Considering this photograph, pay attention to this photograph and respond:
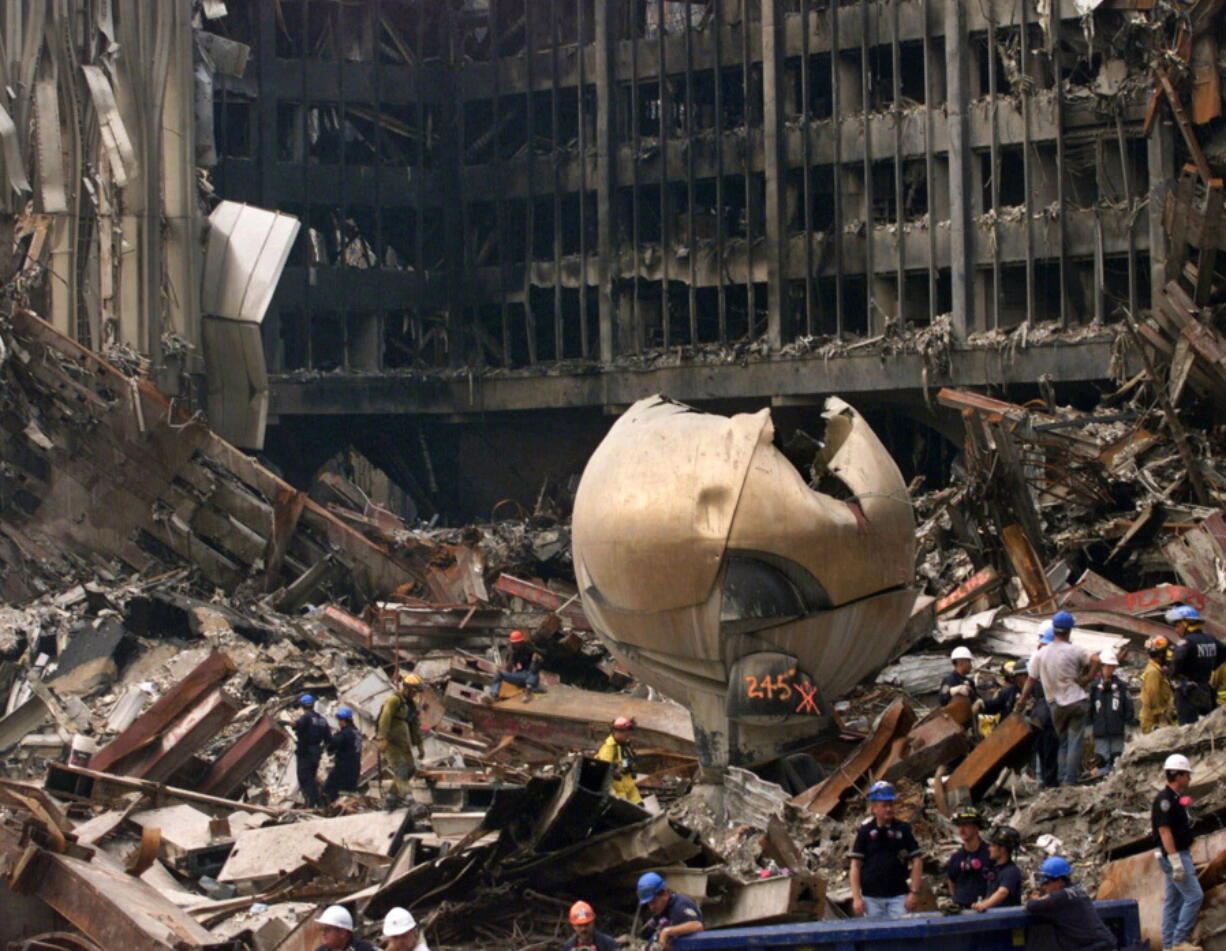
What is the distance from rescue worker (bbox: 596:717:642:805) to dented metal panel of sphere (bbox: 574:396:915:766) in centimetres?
122

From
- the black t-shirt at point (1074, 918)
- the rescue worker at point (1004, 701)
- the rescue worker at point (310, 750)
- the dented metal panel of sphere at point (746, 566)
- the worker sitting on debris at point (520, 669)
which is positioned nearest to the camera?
the black t-shirt at point (1074, 918)

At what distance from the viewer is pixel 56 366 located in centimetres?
2870

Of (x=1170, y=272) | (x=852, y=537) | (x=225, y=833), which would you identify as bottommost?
(x=225, y=833)

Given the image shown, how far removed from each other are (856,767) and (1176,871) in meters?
5.30

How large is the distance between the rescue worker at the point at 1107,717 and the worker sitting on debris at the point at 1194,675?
44 centimetres

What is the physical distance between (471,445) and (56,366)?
2005 cm

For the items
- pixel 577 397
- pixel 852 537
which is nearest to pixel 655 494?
pixel 852 537

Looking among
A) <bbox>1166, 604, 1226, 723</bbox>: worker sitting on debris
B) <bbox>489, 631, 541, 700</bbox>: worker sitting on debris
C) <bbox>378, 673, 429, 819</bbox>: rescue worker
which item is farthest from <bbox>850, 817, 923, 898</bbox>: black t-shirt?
<bbox>489, 631, 541, 700</bbox>: worker sitting on debris

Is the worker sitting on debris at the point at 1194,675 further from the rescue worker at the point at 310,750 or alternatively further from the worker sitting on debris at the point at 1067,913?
the rescue worker at the point at 310,750

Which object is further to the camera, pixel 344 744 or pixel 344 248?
pixel 344 248

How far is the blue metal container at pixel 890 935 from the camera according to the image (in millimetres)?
10867

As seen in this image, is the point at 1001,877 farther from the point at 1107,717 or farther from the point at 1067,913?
the point at 1107,717

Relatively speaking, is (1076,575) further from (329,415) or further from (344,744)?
(329,415)

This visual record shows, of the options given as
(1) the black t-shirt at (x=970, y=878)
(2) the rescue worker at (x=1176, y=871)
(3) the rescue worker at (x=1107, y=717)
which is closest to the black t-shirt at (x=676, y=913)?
(1) the black t-shirt at (x=970, y=878)
